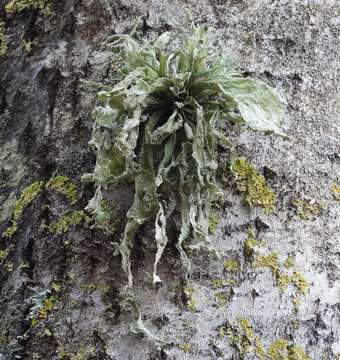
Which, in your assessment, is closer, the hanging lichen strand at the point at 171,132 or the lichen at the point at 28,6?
the hanging lichen strand at the point at 171,132

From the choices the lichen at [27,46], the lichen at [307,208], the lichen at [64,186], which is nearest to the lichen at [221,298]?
the lichen at [307,208]

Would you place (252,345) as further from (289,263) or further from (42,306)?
(42,306)

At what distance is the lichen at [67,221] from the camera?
142 centimetres

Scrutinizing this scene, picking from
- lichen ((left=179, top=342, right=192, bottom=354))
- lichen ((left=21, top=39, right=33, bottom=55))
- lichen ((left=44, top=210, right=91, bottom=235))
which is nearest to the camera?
lichen ((left=179, top=342, right=192, bottom=354))

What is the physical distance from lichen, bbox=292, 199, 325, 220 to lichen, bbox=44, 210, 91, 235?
0.44 metres

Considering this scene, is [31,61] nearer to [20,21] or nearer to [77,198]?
[20,21]

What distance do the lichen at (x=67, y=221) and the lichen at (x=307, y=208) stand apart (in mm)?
435

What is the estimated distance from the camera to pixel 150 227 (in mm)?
1372

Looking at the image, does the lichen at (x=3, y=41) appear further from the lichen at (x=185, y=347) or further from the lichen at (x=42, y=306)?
the lichen at (x=185, y=347)

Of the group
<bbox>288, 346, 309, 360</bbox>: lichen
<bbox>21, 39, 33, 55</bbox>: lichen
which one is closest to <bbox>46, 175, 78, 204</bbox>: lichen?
<bbox>21, 39, 33, 55</bbox>: lichen

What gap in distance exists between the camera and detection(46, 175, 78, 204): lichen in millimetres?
1457

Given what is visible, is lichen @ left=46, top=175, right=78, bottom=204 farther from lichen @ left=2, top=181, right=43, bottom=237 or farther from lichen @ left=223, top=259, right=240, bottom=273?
lichen @ left=223, top=259, right=240, bottom=273

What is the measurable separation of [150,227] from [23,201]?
0.34 meters

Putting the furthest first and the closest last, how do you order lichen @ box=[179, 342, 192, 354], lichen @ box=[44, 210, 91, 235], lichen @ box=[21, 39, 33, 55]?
lichen @ box=[21, 39, 33, 55], lichen @ box=[44, 210, 91, 235], lichen @ box=[179, 342, 192, 354]
